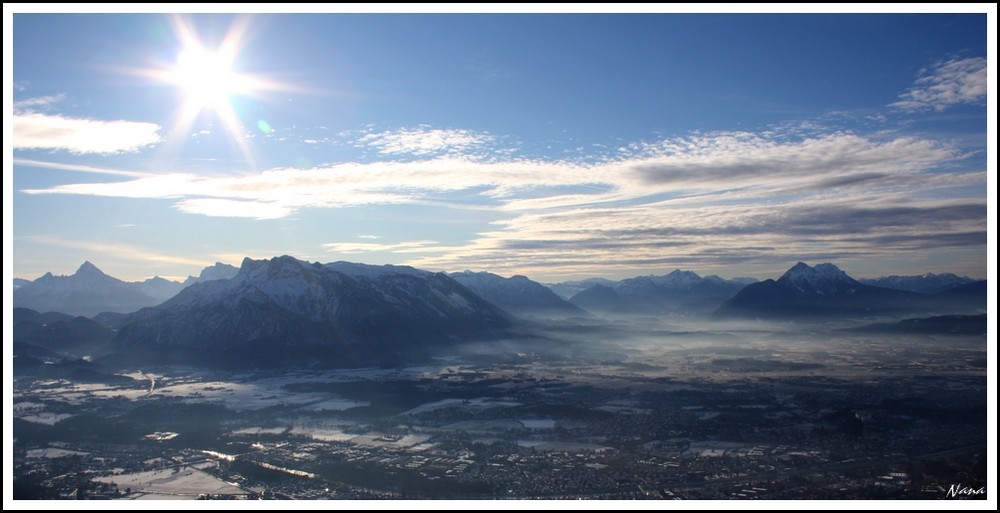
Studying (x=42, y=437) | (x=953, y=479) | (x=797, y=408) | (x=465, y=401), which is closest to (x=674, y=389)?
(x=797, y=408)

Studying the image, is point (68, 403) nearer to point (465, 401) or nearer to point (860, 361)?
point (465, 401)

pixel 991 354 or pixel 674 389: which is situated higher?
pixel 991 354

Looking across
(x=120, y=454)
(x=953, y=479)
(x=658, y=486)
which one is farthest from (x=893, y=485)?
(x=120, y=454)

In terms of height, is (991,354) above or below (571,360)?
above

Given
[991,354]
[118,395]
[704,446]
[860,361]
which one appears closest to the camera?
[991,354]

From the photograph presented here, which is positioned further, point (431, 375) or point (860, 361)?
point (860, 361)

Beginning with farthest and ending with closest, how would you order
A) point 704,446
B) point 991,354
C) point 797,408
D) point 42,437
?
point 797,408 < point 42,437 < point 704,446 < point 991,354

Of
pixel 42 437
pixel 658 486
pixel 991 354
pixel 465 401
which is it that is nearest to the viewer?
pixel 991 354

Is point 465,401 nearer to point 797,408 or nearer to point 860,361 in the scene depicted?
point 797,408

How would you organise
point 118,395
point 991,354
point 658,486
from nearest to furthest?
1. point 991,354
2. point 658,486
3. point 118,395
